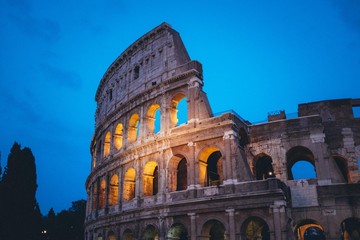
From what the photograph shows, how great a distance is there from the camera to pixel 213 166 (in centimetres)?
2355

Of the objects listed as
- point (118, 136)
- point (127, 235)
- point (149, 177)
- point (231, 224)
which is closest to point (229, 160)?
point (231, 224)

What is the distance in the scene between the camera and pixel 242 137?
22.1 meters

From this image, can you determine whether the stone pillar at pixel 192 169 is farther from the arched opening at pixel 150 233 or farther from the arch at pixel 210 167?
the arched opening at pixel 150 233

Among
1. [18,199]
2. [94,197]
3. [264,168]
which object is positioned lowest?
[18,199]

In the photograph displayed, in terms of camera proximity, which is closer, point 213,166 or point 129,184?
point 213,166

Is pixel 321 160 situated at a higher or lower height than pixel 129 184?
higher

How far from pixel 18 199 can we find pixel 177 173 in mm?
11608

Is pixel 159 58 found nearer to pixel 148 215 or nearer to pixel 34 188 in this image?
pixel 148 215

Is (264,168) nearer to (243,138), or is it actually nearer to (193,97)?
(243,138)

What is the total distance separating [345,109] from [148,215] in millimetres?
13851

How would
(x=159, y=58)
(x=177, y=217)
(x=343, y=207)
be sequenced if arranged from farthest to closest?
(x=159, y=58) < (x=177, y=217) < (x=343, y=207)

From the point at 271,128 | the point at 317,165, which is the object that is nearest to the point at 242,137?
the point at 271,128

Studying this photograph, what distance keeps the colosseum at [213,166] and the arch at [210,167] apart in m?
0.07

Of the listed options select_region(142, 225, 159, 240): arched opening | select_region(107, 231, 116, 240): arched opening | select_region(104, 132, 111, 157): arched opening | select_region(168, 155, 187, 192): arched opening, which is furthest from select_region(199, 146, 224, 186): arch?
select_region(104, 132, 111, 157): arched opening
